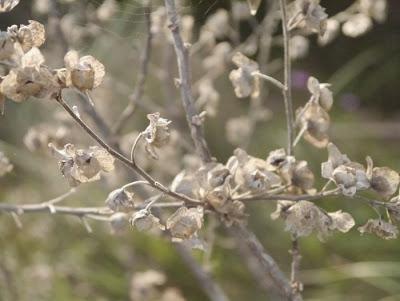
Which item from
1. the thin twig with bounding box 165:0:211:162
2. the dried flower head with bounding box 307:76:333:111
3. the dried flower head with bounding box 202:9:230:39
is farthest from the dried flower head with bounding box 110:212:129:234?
the dried flower head with bounding box 202:9:230:39

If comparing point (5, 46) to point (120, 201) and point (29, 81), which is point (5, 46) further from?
point (120, 201)

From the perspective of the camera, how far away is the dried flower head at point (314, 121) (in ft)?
2.77

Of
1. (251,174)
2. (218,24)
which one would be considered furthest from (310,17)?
(218,24)

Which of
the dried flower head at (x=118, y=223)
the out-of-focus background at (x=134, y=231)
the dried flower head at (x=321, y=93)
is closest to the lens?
the dried flower head at (x=321, y=93)

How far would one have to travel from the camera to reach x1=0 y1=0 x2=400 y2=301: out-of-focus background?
4.90 feet

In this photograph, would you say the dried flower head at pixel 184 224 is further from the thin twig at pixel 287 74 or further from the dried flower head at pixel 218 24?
the dried flower head at pixel 218 24

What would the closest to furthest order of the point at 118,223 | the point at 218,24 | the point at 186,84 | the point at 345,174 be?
the point at 345,174 < the point at 186,84 < the point at 118,223 < the point at 218,24

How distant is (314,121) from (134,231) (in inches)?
40.3

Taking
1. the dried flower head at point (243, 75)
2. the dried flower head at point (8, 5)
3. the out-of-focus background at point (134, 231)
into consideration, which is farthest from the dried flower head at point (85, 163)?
the out-of-focus background at point (134, 231)

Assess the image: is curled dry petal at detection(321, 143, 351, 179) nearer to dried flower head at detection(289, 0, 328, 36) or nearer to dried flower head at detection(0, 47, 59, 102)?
dried flower head at detection(289, 0, 328, 36)

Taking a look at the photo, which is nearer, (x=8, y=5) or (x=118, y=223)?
(x=8, y=5)

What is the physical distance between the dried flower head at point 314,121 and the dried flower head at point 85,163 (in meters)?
0.26

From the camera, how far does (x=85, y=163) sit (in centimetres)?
67

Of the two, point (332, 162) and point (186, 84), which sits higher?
point (186, 84)
